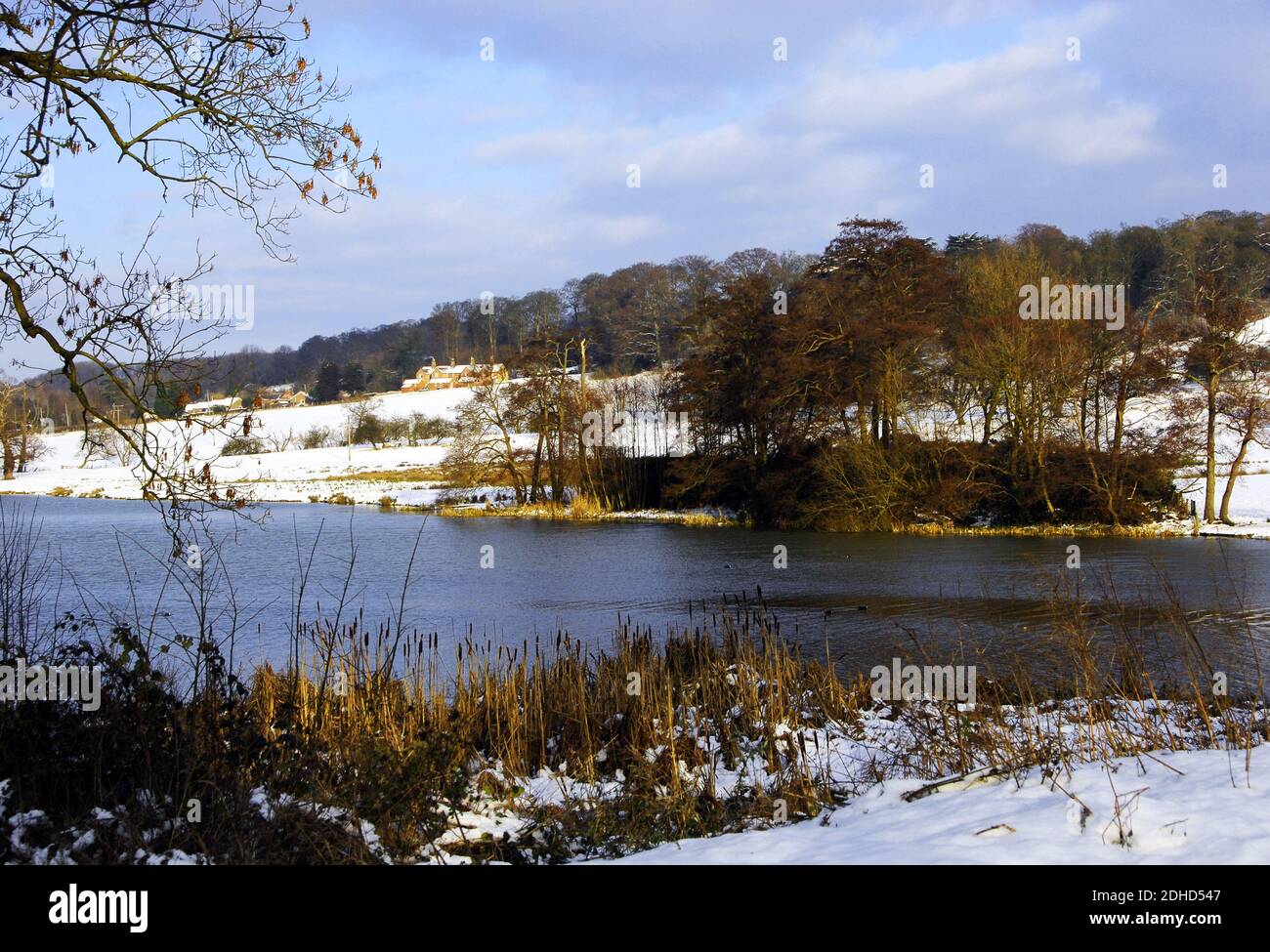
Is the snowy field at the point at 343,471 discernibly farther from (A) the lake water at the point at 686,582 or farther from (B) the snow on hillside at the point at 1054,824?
(B) the snow on hillside at the point at 1054,824

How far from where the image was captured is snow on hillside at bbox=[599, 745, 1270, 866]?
14.4 ft

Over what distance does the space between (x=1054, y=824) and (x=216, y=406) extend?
5.18 metres

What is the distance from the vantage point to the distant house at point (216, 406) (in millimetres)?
6023

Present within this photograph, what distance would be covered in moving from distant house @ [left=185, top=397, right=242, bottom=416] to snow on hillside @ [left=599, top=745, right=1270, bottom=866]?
11.5 ft

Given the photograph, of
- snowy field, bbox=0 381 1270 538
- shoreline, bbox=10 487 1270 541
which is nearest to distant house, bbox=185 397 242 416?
shoreline, bbox=10 487 1270 541

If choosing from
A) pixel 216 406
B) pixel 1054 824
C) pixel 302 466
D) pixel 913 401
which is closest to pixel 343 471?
pixel 302 466

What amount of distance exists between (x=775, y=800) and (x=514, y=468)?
116ft

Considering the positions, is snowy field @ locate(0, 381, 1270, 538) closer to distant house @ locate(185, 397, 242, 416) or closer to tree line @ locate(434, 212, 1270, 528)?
tree line @ locate(434, 212, 1270, 528)

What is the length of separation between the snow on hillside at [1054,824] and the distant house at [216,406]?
350 centimetres

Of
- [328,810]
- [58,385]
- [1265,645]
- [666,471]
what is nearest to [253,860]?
[328,810]

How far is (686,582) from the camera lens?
20.7 meters

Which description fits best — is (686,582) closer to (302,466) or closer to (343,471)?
(343,471)

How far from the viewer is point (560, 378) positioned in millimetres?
40125
